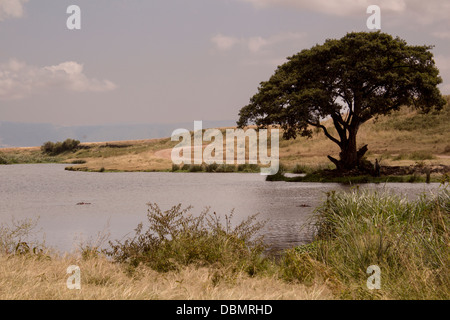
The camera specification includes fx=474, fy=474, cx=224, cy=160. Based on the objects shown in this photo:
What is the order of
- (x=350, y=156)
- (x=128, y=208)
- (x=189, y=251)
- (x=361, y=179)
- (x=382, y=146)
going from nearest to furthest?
(x=189, y=251), (x=128, y=208), (x=361, y=179), (x=350, y=156), (x=382, y=146)

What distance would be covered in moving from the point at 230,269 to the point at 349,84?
28.1 metres

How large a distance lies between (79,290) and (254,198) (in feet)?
56.9

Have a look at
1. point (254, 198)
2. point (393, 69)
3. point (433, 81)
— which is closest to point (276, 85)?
point (393, 69)

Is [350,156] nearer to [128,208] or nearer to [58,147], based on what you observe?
[128,208]

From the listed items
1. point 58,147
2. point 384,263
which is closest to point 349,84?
point 384,263

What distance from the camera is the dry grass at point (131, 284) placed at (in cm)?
606

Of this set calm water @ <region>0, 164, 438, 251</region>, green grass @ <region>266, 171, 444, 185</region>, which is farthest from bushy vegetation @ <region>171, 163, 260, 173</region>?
calm water @ <region>0, 164, 438, 251</region>

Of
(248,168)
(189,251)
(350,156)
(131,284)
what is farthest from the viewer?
(248,168)

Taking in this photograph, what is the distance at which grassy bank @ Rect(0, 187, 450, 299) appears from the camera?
6.32 meters

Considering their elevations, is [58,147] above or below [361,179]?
above

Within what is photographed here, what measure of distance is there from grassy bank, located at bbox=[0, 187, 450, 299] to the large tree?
2312 cm

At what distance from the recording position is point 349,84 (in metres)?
33.6

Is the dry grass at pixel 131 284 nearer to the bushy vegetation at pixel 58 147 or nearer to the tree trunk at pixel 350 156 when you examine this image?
the tree trunk at pixel 350 156
